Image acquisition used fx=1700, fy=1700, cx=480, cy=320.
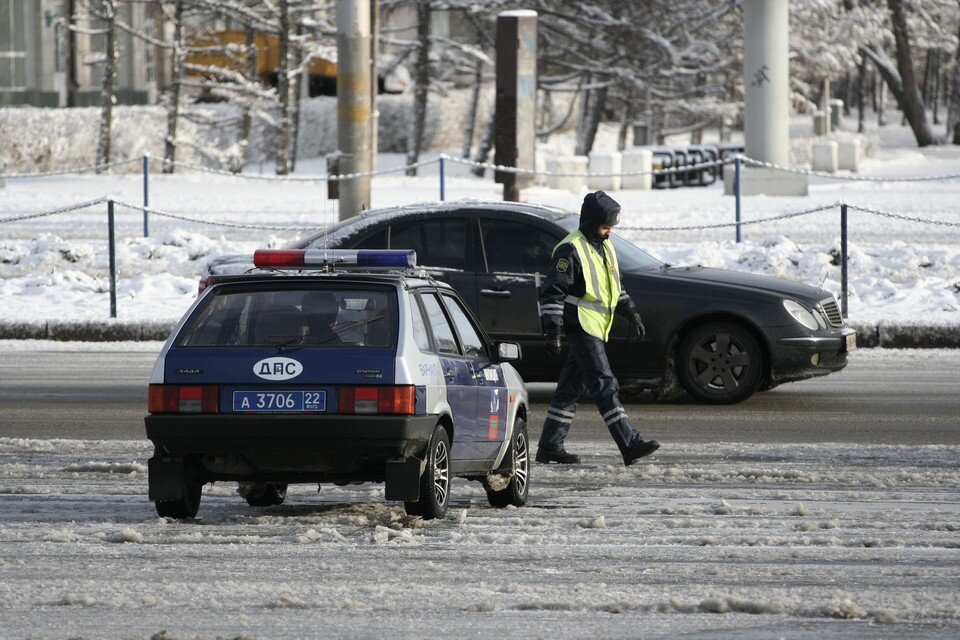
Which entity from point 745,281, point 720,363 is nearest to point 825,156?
point 745,281

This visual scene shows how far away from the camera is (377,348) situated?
7.62 meters

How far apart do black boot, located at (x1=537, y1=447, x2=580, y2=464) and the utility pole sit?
11.4m

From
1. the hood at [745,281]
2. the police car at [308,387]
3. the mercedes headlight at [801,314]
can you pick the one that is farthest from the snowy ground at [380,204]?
the police car at [308,387]

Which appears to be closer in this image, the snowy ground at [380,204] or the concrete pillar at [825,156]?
the snowy ground at [380,204]

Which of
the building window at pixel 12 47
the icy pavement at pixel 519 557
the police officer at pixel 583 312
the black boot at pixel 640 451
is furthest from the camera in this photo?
the building window at pixel 12 47

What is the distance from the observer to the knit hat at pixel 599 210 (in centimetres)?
1000

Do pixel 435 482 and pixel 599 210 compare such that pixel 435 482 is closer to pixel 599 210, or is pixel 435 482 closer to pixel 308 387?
pixel 308 387

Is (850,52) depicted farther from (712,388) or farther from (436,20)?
(712,388)

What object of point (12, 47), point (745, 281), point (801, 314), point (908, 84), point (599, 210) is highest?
point (12, 47)

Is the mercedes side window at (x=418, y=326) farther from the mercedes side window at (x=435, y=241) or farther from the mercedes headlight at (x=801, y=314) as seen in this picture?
the mercedes headlight at (x=801, y=314)

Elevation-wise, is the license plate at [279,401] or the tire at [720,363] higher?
the license plate at [279,401]

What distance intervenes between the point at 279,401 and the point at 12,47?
5161 cm

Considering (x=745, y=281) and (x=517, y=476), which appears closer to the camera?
(x=517, y=476)

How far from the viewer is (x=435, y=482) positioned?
7820 mm
